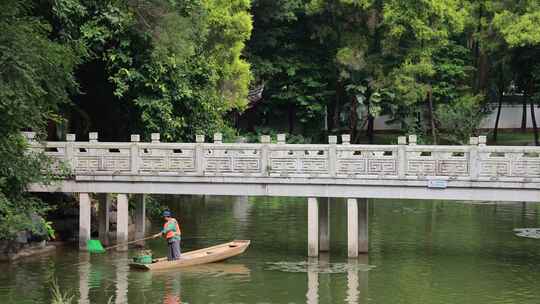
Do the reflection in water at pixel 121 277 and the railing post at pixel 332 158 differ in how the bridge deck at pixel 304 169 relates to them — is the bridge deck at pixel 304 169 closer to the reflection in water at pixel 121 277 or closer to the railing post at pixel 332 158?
the railing post at pixel 332 158

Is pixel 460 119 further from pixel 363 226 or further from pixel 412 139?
pixel 412 139

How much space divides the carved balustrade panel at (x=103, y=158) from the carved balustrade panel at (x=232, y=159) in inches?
97.6

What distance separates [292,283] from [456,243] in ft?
29.4

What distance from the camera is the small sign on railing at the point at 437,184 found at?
2959cm

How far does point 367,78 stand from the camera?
2375 inches


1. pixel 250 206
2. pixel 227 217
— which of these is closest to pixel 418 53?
pixel 250 206

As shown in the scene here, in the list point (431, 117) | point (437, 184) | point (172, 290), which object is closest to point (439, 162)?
point (437, 184)

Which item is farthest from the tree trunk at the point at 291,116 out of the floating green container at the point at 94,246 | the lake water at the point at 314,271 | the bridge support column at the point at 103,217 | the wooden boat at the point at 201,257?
the wooden boat at the point at 201,257

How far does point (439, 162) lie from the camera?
97.9 ft

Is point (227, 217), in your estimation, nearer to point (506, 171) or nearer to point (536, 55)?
point (506, 171)

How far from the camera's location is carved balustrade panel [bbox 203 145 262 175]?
3091 cm

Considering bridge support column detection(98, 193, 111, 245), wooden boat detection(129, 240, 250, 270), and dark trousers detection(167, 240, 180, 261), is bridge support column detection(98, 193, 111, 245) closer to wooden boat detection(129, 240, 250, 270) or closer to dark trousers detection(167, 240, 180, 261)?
wooden boat detection(129, 240, 250, 270)

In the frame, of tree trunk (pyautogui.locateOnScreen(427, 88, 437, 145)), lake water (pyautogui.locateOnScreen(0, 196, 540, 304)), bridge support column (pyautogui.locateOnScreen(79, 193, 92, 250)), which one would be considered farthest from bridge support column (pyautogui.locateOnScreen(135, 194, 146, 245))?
tree trunk (pyautogui.locateOnScreen(427, 88, 437, 145))

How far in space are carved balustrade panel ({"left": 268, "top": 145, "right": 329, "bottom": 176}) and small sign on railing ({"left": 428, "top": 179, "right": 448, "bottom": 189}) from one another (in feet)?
9.69
